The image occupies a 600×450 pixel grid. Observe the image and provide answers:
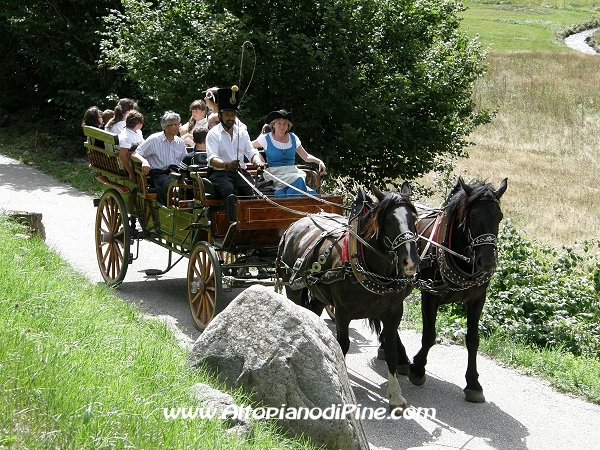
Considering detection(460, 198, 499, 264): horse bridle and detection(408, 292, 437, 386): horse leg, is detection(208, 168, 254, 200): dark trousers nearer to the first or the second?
detection(408, 292, 437, 386): horse leg

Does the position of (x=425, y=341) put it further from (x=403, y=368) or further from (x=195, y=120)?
(x=195, y=120)

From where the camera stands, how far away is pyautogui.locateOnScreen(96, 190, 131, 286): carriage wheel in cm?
1020

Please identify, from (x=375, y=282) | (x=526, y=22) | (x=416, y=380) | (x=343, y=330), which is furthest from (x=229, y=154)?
(x=526, y=22)

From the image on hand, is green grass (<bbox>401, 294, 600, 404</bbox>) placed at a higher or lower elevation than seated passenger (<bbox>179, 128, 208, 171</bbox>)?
lower

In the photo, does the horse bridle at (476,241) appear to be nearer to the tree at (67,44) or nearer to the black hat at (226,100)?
the black hat at (226,100)

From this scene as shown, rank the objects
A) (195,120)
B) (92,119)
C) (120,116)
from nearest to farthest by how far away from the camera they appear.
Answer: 1. (195,120)
2. (120,116)
3. (92,119)

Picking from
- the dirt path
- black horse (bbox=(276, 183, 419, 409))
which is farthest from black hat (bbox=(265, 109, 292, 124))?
the dirt path

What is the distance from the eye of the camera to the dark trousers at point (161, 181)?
9.85 meters

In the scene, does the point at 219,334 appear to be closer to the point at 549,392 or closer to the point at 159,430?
the point at 159,430

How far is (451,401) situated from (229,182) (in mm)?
3135

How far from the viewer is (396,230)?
6.78 metres

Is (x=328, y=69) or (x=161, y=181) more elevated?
(x=328, y=69)

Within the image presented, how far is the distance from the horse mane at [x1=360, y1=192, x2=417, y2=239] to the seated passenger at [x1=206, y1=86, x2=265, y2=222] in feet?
6.75

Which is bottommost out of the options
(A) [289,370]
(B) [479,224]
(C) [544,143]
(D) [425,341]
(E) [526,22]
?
(C) [544,143]
